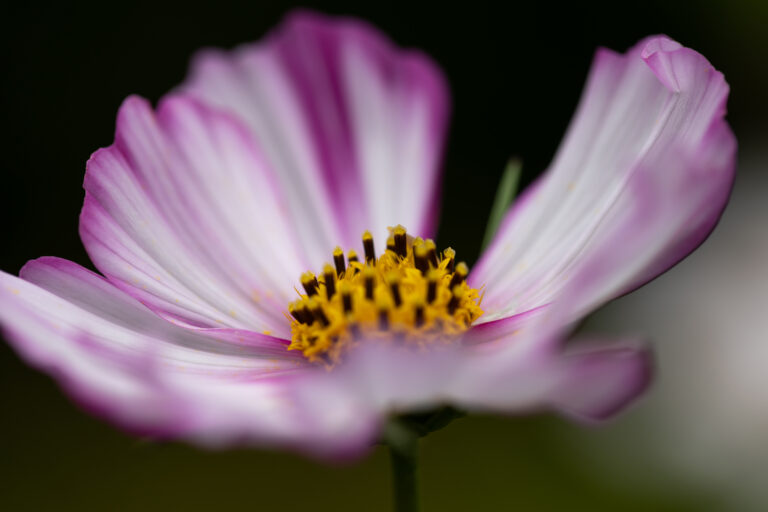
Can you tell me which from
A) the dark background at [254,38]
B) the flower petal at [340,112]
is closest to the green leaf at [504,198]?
the flower petal at [340,112]

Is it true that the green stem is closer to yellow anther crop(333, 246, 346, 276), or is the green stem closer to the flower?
the flower

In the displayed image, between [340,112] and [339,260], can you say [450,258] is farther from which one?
[340,112]

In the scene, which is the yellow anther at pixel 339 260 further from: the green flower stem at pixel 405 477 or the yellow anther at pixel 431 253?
the green flower stem at pixel 405 477

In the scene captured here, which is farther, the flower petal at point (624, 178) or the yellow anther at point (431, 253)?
the yellow anther at point (431, 253)

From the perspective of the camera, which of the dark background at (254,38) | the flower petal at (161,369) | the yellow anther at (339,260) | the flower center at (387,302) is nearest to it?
the flower petal at (161,369)

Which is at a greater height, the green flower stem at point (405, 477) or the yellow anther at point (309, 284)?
the yellow anther at point (309, 284)

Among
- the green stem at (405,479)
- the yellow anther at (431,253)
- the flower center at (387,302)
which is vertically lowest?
the green stem at (405,479)
